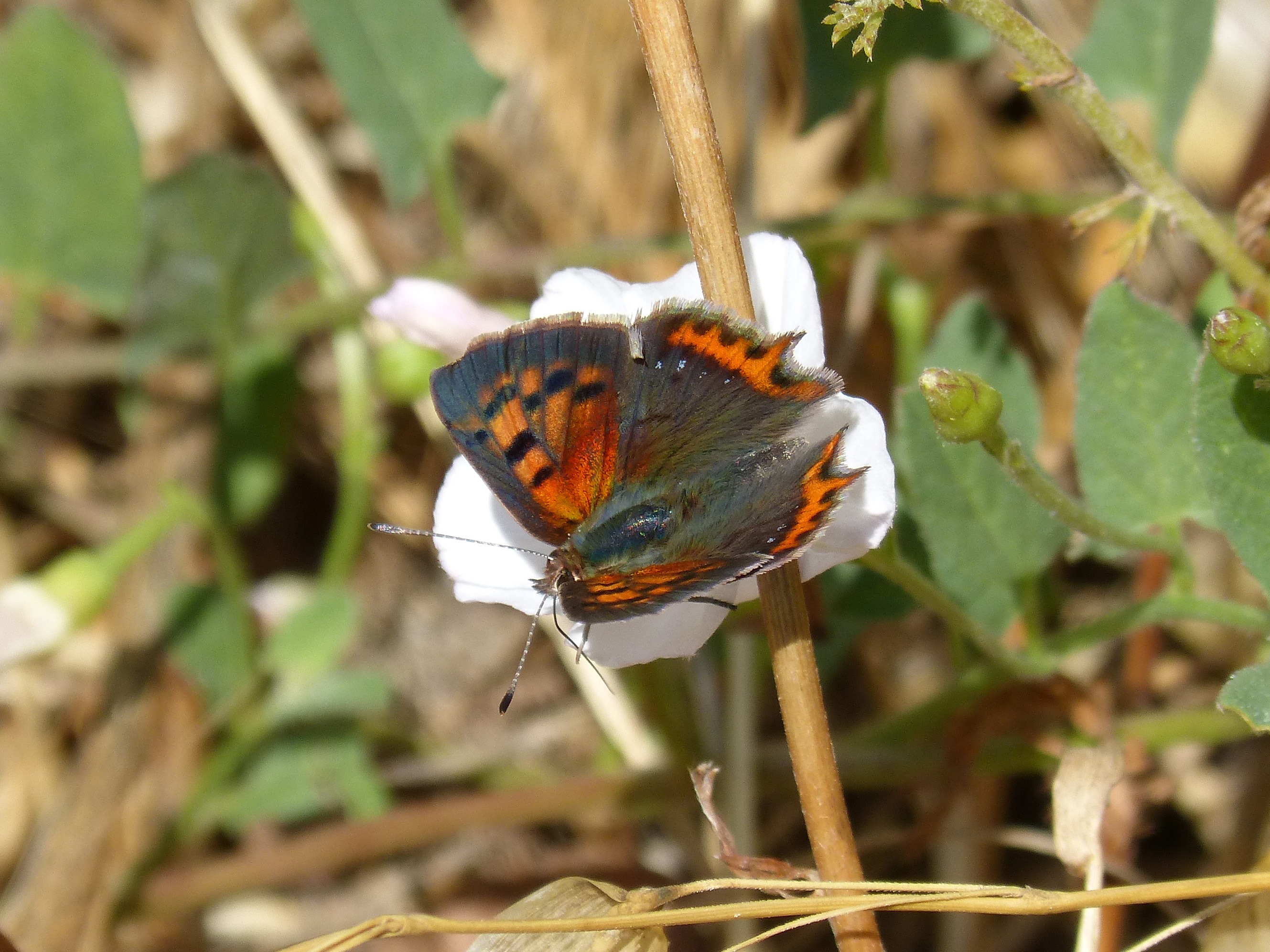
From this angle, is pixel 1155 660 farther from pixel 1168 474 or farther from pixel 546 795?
pixel 546 795

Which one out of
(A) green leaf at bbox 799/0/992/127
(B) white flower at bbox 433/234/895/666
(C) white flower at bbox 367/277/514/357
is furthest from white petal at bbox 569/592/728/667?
(A) green leaf at bbox 799/0/992/127

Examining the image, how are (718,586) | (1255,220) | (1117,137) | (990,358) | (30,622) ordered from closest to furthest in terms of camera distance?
(718,586) → (1117,137) → (1255,220) → (990,358) → (30,622)

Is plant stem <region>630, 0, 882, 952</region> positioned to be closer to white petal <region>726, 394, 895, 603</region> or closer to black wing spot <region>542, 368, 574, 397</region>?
white petal <region>726, 394, 895, 603</region>

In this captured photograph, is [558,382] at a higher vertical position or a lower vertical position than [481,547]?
higher

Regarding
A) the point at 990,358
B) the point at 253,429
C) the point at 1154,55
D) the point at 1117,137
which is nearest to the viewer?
the point at 1117,137

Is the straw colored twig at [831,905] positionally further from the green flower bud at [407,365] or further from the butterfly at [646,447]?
the green flower bud at [407,365]

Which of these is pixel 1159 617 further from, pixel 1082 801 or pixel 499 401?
pixel 499 401

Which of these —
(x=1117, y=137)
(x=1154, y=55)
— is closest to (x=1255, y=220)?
(x=1117, y=137)
